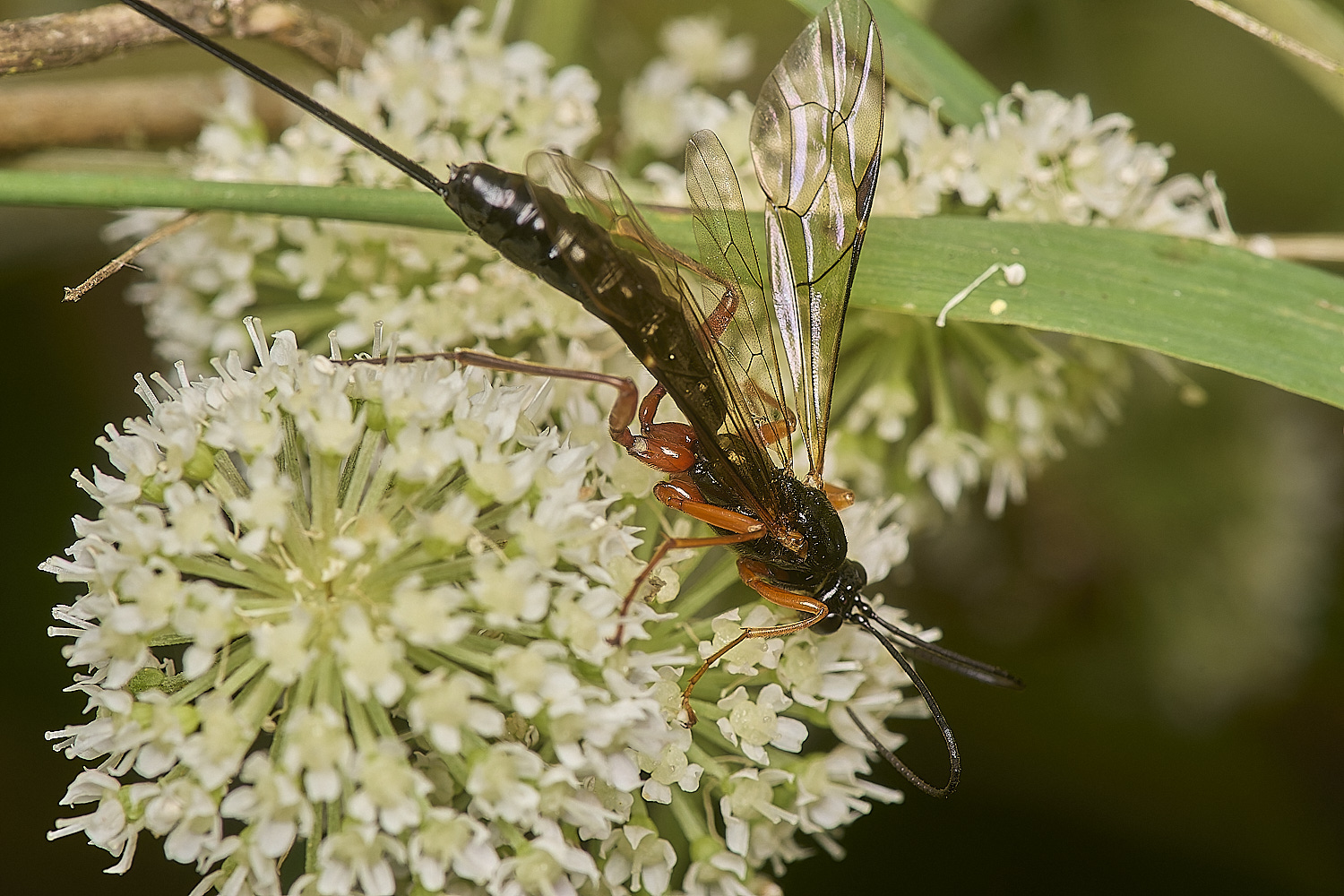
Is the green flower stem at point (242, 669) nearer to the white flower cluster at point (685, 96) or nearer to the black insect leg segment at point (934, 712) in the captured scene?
the black insect leg segment at point (934, 712)

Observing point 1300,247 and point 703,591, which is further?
point 1300,247

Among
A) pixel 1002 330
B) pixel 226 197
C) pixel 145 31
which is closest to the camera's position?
pixel 226 197

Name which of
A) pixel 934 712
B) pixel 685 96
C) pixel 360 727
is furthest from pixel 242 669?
pixel 685 96

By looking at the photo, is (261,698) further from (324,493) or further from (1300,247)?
(1300,247)

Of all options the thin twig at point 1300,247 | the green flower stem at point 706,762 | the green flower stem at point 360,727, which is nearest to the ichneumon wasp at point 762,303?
the green flower stem at point 706,762

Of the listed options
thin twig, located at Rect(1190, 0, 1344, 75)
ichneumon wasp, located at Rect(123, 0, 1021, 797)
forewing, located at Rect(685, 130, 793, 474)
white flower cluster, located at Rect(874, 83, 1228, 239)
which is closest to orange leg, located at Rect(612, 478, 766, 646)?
ichneumon wasp, located at Rect(123, 0, 1021, 797)
